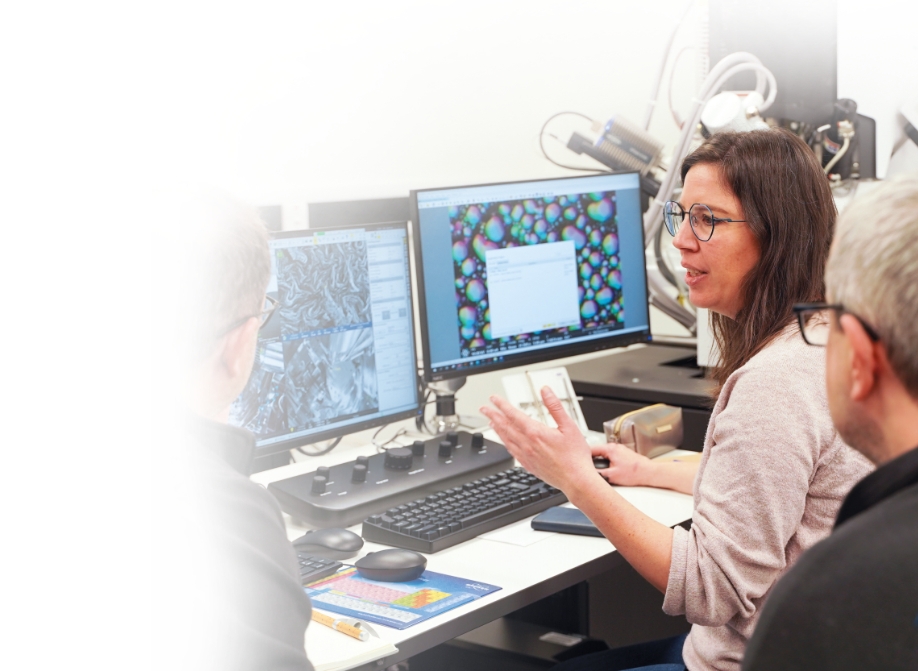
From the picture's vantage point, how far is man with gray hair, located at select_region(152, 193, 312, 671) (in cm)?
82

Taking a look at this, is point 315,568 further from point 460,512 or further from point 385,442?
point 385,442

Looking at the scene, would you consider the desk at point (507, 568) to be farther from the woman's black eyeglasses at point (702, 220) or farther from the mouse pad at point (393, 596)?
the woman's black eyeglasses at point (702, 220)

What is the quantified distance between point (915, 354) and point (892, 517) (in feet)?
0.39

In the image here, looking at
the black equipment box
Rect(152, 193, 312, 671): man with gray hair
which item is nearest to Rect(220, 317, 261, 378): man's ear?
Rect(152, 193, 312, 671): man with gray hair

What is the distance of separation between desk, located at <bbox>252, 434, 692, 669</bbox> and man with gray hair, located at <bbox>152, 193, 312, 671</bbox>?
0.93ft

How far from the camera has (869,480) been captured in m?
0.68

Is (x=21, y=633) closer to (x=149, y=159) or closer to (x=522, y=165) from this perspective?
(x=149, y=159)

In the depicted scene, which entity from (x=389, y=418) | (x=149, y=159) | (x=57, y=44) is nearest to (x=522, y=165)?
(x=149, y=159)

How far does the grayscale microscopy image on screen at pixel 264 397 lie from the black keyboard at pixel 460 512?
24cm

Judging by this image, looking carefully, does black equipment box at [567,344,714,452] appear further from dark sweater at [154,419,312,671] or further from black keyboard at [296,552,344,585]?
dark sweater at [154,419,312,671]

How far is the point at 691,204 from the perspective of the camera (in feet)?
4.51

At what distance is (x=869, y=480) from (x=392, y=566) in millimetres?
752

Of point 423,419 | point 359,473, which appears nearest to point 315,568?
point 359,473

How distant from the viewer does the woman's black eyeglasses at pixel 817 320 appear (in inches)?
27.5
